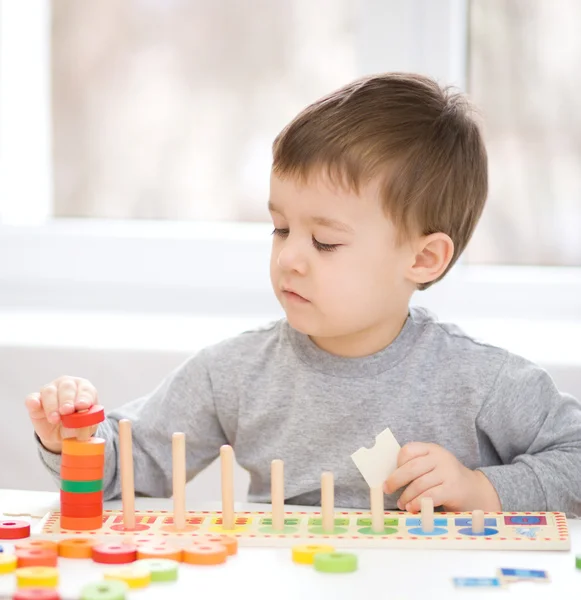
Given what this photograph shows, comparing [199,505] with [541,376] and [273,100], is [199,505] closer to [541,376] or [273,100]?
[541,376]

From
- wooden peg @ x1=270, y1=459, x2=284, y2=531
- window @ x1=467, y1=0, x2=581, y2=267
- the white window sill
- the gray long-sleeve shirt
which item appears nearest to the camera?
wooden peg @ x1=270, y1=459, x2=284, y2=531

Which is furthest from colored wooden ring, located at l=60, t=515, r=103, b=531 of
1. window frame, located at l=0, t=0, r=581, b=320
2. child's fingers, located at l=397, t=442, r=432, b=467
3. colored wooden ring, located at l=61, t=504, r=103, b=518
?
window frame, located at l=0, t=0, r=581, b=320

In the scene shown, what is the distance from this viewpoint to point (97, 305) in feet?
6.39

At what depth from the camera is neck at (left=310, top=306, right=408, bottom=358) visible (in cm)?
121

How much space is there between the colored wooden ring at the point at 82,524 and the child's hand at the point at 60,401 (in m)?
0.09

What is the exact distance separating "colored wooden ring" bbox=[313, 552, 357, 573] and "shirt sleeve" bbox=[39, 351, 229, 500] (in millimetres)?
427

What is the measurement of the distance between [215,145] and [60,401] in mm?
1039

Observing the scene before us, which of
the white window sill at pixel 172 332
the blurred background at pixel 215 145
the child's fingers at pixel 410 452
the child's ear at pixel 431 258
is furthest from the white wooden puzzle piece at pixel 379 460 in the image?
the blurred background at pixel 215 145

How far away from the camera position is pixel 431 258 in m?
1.20

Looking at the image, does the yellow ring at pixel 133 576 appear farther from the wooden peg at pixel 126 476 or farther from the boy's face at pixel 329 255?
the boy's face at pixel 329 255

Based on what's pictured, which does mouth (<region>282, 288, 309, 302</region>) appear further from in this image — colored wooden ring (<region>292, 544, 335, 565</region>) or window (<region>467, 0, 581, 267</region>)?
window (<region>467, 0, 581, 267</region>)

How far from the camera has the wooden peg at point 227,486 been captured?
93cm

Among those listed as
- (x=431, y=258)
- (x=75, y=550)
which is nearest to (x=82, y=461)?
(x=75, y=550)

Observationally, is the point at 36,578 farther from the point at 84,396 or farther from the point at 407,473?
the point at 407,473
